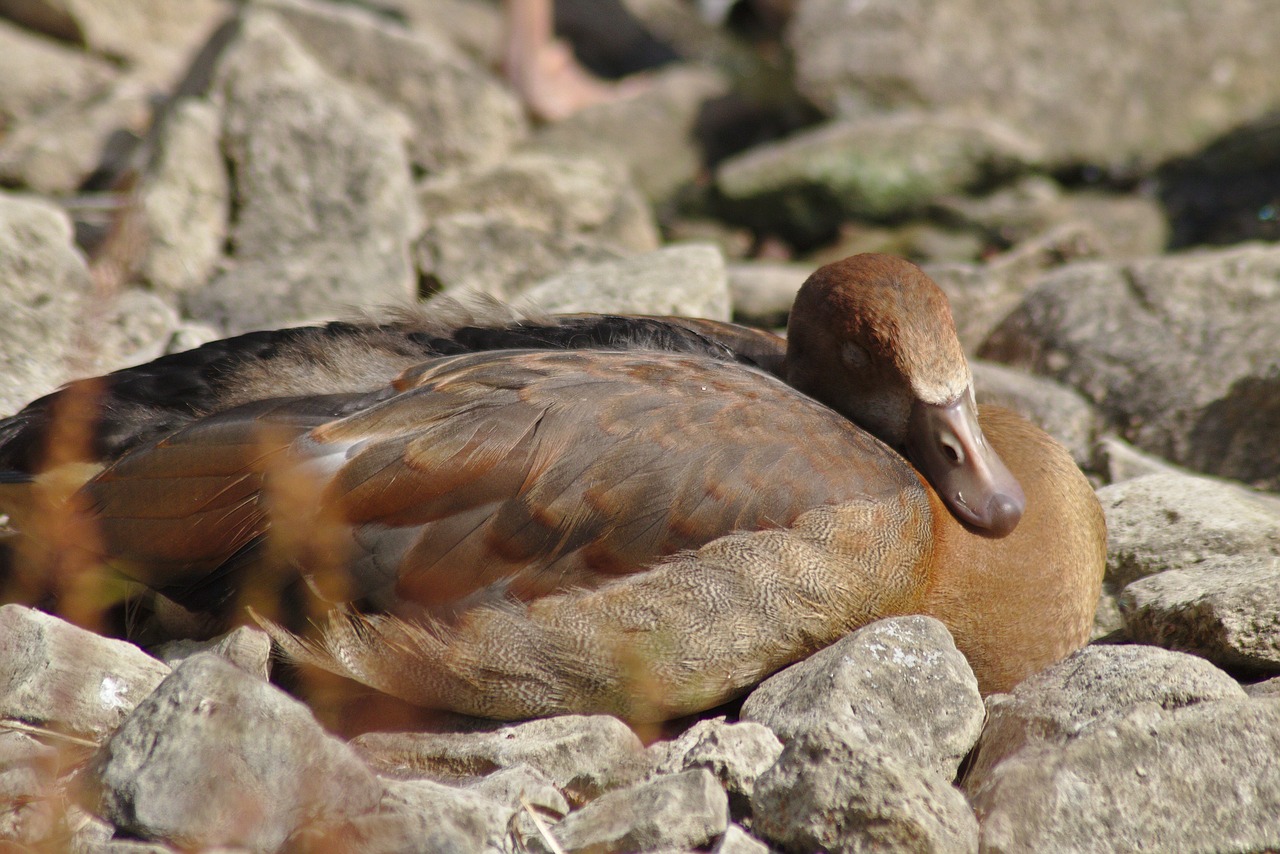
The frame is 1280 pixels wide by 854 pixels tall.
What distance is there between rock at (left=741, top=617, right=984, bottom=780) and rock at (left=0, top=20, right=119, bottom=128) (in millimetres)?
6776

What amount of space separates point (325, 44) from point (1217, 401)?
5.78 meters

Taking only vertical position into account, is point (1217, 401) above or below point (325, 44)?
below

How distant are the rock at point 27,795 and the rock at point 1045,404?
3.42 metres

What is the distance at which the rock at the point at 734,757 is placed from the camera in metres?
3.02

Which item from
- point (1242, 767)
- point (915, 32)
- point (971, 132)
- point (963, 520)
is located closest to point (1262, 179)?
point (971, 132)

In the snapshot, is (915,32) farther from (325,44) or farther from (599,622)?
(599,622)

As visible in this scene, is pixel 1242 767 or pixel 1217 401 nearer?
pixel 1242 767

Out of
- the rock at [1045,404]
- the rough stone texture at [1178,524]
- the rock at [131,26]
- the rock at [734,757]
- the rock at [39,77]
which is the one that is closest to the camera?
the rock at [734,757]

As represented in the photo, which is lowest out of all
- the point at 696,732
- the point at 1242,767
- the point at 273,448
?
the point at 696,732

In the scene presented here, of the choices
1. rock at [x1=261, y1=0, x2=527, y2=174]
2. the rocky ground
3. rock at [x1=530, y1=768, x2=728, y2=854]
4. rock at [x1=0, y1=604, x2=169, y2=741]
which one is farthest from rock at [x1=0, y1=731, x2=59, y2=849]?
rock at [x1=261, y1=0, x2=527, y2=174]

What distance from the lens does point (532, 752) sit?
10.6 feet

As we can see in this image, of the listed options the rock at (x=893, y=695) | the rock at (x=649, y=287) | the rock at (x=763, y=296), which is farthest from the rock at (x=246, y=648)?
the rock at (x=763, y=296)

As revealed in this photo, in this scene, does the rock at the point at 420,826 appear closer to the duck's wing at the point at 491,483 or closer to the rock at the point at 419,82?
the duck's wing at the point at 491,483

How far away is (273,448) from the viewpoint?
3654mm
